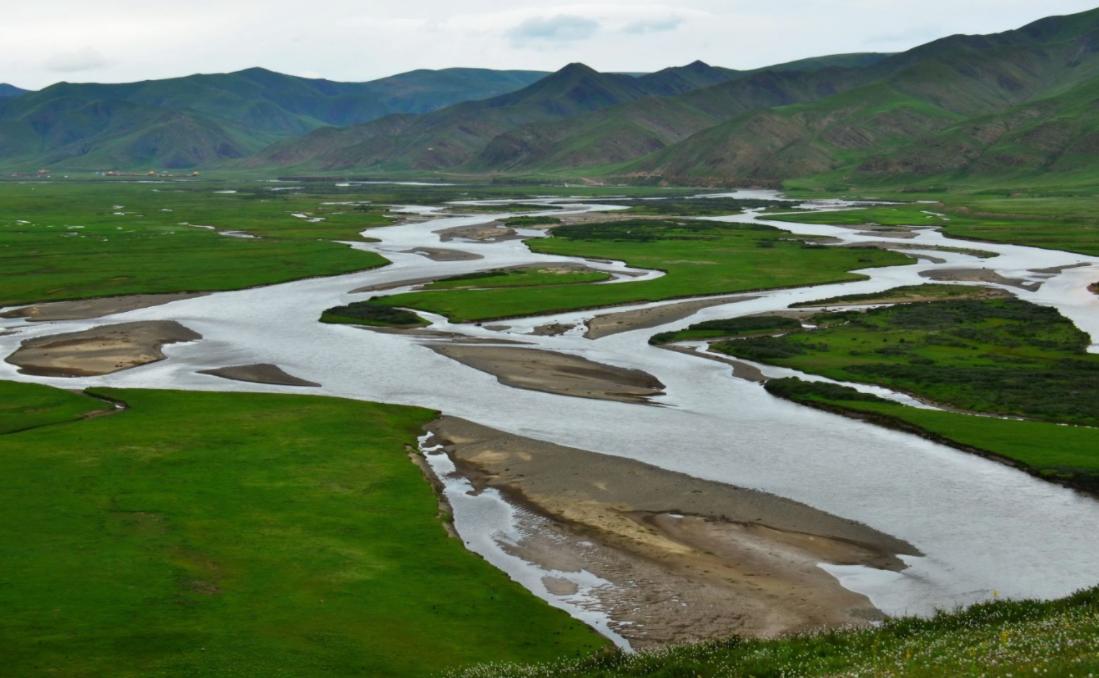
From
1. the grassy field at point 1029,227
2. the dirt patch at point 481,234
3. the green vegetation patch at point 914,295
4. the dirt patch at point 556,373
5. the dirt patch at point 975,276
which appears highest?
the grassy field at point 1029,227

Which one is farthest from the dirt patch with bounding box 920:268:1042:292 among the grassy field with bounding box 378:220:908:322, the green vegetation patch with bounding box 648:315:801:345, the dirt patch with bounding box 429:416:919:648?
the dirt patch with bounding box 429:416:919:648

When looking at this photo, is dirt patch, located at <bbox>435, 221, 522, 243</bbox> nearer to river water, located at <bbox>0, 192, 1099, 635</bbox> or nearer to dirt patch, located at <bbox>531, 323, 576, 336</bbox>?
river water, located at <bbox>0, 192, 1099, 635</bbox>

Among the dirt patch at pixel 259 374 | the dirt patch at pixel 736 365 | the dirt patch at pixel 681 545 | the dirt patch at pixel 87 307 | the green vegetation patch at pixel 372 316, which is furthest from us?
the dirt patch at pixel 87 307

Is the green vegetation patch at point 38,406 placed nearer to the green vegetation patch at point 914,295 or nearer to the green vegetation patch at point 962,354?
the green vegetation patch at point 962,354

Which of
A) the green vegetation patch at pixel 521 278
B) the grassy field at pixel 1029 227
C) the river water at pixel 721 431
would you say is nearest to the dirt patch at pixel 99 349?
the river water at pixel 721 431

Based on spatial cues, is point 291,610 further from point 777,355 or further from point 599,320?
point 599,320

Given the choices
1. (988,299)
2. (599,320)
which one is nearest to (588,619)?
(599,320)

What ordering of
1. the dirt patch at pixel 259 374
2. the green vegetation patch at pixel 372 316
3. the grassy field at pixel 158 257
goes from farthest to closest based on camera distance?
the grassy field at pixel 158 257 → the green vegetation patch at pixel 372 316 → the dirt patch at pixel 259 374
